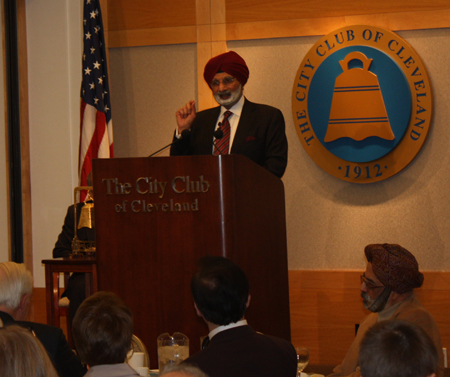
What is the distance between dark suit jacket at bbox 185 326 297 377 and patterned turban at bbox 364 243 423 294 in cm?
120

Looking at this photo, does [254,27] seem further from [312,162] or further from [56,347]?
[56,347]

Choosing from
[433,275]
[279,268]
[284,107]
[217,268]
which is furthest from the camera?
[284,107]

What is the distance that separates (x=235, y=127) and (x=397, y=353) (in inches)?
89.4

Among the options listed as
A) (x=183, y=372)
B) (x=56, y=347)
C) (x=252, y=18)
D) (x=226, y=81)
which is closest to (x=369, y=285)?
(x=226, y=81)

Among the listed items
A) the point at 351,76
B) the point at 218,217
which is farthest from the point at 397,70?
the point at 218,217

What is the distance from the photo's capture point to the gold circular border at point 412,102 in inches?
194

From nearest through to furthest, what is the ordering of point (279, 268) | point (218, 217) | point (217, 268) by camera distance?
point (217, 268)
point (218, 217)
point (279, 268)

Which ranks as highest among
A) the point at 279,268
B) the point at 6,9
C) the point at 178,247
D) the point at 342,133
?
the point at 6,9

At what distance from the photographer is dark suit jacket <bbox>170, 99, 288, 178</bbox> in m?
3.42

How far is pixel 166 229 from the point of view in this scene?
2.57m

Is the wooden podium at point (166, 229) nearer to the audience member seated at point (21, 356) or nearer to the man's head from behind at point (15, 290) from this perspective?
the man's head from behind at point (15, 290)

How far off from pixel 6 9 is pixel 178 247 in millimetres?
3865

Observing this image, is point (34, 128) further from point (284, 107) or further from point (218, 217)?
point (218, 217)

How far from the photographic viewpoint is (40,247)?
5.46 m
